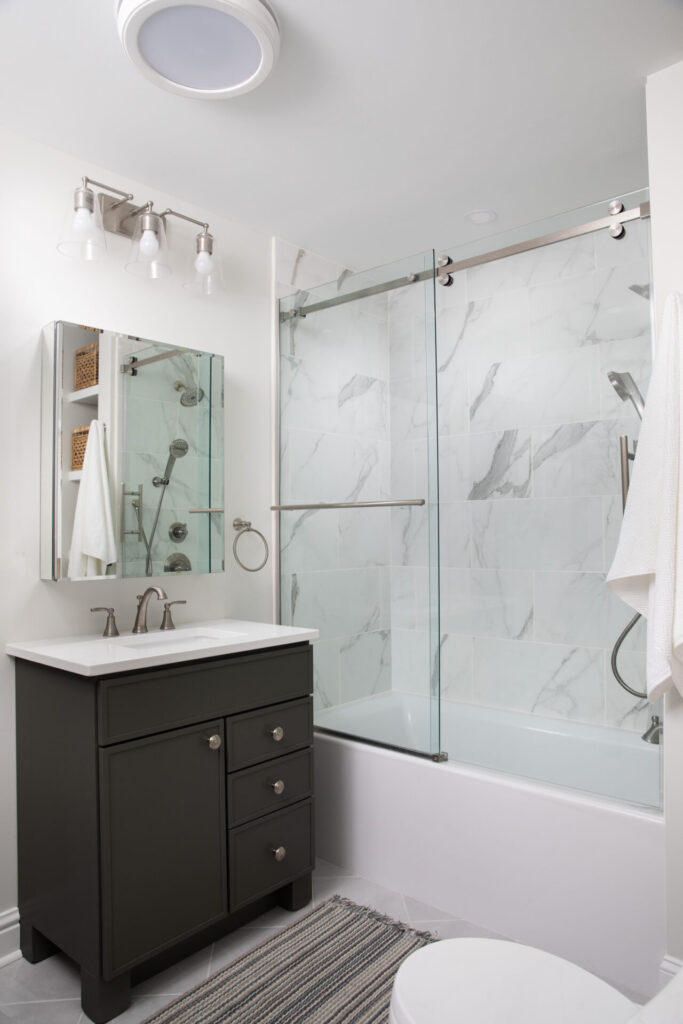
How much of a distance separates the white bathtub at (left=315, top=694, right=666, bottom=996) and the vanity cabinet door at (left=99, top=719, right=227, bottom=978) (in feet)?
2.11

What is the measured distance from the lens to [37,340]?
7.07 feet

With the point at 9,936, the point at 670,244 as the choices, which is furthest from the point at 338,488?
the point at 9,936

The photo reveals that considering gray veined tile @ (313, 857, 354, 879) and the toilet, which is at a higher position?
the toilet

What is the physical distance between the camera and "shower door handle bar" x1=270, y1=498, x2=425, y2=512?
242 centimetres

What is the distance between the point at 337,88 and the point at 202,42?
1.36 feet

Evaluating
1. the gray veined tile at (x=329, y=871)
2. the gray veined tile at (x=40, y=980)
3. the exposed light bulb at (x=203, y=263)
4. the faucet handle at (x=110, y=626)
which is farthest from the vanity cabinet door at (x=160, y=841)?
the exposed light bulb at (x=203, y=263)

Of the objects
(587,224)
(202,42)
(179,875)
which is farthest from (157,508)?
(587,224)

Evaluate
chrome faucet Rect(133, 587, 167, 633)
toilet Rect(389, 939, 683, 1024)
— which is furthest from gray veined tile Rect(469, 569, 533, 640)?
toilet Rect(389, 939, 683, 1024)

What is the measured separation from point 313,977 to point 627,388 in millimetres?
2068

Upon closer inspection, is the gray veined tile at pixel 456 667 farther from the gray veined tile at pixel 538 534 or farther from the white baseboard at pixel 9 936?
Result: the white baseboard at pixel 9 936

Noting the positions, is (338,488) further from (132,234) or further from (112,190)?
(112,190)

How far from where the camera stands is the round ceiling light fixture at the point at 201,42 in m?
1.56

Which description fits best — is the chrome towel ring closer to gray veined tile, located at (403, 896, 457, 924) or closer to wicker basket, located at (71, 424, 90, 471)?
wicker basket, located at (71, 424, 90, 471)

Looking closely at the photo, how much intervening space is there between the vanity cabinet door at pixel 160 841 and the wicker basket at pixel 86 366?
3.56 ft
